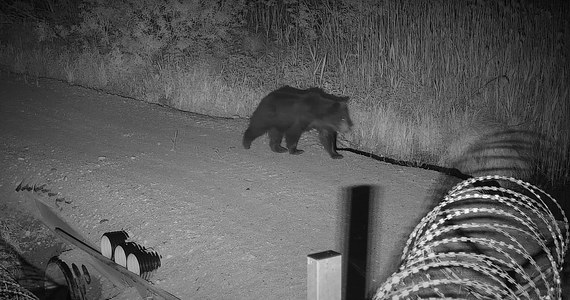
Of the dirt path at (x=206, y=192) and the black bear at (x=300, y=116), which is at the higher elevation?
the black bear at (x=300, y=116)

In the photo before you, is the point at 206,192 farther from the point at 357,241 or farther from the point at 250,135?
the point at 357,241

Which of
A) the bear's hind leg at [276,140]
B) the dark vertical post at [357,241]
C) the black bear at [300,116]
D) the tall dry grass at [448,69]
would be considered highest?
the tall dry grass at [448,69]

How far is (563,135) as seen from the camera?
25.5ft

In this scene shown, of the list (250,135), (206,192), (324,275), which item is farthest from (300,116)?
(324,275)

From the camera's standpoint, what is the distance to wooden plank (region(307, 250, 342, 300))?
2.03 metres

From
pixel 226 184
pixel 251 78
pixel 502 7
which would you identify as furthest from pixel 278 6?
pixel 226 184

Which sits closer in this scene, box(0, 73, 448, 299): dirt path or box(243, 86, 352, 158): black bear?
box(0, 73, 448, 299): dirt path

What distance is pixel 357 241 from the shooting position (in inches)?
171

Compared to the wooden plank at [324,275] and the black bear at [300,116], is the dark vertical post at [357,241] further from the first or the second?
the wooden plank at [324,275]

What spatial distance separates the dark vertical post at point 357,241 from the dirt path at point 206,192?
0.09 meters

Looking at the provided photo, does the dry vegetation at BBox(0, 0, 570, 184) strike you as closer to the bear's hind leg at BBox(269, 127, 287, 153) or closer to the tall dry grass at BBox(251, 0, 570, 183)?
the tall dry grass at BBox(251, 0, 570, 183)

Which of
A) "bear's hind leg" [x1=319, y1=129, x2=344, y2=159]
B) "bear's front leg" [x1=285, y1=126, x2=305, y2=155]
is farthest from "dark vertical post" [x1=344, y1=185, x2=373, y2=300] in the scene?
"bear's front leg" [x1=285, y1=126, x2=305, y2=155]

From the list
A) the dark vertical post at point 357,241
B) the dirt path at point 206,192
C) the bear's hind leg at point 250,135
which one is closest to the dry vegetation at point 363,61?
the dirt path at point 206,192

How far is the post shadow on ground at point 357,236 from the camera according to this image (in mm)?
3705
